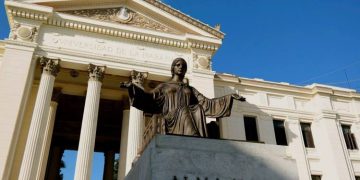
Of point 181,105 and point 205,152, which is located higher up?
point 181,105

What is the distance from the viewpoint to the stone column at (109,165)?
23734mm

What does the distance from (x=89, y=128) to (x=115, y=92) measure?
5167 mm

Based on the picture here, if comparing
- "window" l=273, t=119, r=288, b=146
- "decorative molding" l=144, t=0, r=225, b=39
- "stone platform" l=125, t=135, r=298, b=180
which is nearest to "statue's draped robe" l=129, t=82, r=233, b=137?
"stone platform" l=125, t=135, r=298, b=180

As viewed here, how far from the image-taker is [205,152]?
4.66 m

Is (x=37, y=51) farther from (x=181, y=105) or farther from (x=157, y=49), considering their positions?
(x=181, y=105)

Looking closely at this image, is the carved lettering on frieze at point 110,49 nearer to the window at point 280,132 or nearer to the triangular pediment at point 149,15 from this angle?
the triangular pediment at point 149,15

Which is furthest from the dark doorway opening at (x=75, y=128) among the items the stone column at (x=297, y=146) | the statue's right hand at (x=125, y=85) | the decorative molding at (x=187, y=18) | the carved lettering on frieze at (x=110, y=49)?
the statue's right hand at (x=125, y=85)

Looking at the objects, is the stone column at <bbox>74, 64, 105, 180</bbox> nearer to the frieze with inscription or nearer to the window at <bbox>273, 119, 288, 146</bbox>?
the frieze with inscription

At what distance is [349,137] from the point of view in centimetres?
2367

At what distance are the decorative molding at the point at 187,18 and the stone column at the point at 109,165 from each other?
11550 millimetres

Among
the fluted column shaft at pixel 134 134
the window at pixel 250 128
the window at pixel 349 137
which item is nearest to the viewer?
the fluted column shaft at pixel 134 134

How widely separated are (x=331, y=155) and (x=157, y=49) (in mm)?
12795

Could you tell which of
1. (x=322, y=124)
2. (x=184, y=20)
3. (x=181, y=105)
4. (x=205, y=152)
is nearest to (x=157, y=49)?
(x=184, y=20)

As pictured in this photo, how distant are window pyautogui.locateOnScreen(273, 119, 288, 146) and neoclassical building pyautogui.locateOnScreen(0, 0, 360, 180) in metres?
0.07
